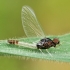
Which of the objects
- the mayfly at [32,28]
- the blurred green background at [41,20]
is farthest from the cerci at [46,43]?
the blurred green background at [41,20]

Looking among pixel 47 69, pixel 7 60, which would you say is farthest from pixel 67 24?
pixel 7 60

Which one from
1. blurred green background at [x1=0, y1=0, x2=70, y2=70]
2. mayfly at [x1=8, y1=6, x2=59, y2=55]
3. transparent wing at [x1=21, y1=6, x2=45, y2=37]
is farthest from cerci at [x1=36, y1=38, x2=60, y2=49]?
blurred green background at [x1=0, y1=0, x2=70, y2=70]

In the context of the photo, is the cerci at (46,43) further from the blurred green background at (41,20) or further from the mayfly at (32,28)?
the blurred green background at (41,20)

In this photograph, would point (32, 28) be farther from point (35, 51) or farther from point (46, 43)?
point (35, 51)

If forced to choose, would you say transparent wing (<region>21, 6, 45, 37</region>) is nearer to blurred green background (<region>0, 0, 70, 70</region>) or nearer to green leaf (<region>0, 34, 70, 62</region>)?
green leaf (<region>0, 34, 70, 62</region>)

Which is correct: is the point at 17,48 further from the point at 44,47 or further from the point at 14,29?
the point at 14,29

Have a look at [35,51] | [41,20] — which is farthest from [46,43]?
[41,20]
